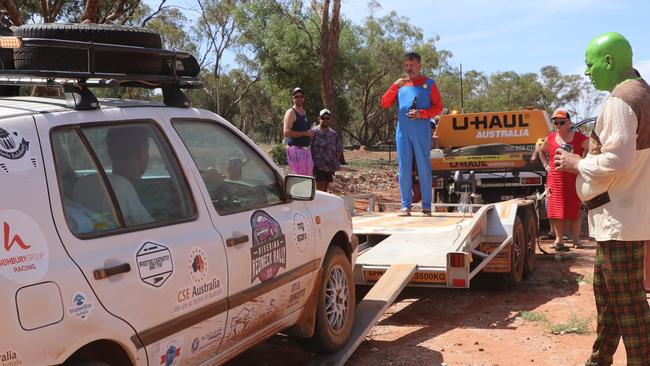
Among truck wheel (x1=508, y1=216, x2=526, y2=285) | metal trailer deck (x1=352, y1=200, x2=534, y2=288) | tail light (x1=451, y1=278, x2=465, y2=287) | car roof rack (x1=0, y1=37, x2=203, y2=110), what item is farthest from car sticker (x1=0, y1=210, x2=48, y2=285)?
truck wheel (x1=508, y1=216, x2=526, y2=285)

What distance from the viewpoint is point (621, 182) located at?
154 inches

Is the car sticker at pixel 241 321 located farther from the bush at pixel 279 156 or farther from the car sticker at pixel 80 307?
the bush at pixel 279 156

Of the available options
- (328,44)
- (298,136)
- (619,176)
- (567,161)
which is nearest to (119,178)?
(567,161)

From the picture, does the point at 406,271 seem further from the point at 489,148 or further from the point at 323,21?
the point at 323,21

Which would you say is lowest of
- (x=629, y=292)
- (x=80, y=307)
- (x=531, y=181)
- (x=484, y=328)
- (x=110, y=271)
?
(x=484, y=328)

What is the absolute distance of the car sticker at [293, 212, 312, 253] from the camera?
14.6ft

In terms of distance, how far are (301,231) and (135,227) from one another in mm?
1505

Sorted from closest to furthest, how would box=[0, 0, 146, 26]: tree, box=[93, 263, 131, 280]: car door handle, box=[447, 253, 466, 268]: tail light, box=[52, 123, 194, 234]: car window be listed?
1. box=[93, 263, 131, 280]: car door handle
2. box=[52, 123, 194, 234]: car window
3. box=[447, 253, 466, 268]: tail light
4. box=[0, 0, 146, 26]: tree

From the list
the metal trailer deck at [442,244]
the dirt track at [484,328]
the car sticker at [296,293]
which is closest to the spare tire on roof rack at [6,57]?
the car sticker at [296,293]

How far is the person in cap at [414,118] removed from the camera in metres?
8.14

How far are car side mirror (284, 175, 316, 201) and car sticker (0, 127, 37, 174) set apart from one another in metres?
1.92

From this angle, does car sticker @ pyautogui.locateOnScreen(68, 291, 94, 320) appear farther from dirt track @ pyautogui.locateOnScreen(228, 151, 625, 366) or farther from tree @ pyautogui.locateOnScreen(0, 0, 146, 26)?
tree @ pyautogui.locateOnScreen(0, 0, 146, 26)

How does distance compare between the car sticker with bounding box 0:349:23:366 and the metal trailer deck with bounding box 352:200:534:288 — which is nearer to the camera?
the car sticker with bounding box 0:349:23:366

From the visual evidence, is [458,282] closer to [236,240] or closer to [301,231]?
[301,231]
